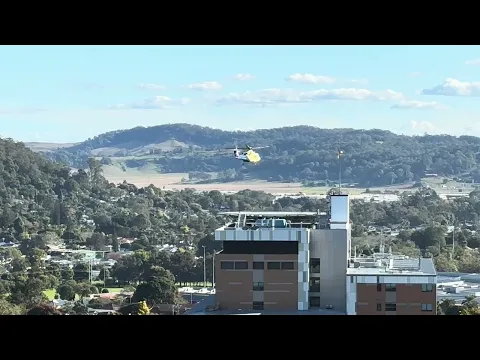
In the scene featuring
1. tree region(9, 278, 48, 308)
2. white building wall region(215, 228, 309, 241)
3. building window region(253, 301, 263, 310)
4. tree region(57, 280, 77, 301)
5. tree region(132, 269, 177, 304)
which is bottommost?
tree region(57, 280, 77, 301)

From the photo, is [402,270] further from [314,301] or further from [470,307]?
[314,301]

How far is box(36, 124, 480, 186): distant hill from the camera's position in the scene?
101 feet

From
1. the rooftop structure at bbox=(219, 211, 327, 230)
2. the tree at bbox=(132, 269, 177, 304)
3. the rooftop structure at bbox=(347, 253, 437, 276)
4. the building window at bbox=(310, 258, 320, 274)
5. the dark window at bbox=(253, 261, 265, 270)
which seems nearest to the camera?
the rooftop structure at bbox=(347, 253, 437, 276)

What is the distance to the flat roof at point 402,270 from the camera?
13000mm

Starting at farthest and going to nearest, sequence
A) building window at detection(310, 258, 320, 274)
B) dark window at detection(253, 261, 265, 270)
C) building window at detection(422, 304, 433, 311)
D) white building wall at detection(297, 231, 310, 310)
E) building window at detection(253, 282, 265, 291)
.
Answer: building window at detection(310, 258, 320, 274), white building wall at detection(297, 231, 310, 310), dark window at detection(253, 261, 265, 270), building window at detection(253, 282, 265, 291), building window at detection(422, 304, 433, 311)

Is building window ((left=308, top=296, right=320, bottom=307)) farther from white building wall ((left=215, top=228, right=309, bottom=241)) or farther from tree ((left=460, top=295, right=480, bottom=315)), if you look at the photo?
tree ((left=460, top=295, right=480, bottom=315))

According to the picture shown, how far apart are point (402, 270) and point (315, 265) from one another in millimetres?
1558

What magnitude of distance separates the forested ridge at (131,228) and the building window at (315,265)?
248cm

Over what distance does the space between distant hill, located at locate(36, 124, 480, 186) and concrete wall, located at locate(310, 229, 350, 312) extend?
50.4ft

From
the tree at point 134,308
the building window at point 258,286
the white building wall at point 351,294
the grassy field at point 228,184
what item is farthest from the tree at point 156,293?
the grassy field at point 228,184

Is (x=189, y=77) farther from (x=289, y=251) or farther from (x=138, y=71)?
(x=289, y=251)

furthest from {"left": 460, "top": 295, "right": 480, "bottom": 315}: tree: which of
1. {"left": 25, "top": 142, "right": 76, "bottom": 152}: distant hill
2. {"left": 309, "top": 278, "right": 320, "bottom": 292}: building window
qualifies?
{"left": 25, "top": 142, "right": 76, "bottom": 152}: distant hill
